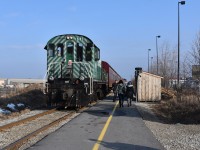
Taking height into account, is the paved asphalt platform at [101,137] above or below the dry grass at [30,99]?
below

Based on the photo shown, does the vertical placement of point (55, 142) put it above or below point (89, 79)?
below

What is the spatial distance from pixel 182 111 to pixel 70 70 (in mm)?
7297

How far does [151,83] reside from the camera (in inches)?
1299

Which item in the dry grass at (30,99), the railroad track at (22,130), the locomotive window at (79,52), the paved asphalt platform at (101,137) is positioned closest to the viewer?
the paved asphalt platform at (101,137)

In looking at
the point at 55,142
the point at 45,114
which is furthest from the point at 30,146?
the point at 45,114

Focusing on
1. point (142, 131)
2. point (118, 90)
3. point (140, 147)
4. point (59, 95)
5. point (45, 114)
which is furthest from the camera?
point (118, 90)

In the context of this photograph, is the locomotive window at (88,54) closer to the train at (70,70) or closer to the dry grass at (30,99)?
the train at (70,70)

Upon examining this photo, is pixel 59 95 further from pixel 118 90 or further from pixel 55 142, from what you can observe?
pixel 55 142

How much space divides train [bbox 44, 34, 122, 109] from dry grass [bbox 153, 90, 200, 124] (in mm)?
4830

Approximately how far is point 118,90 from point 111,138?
1253 centimetres

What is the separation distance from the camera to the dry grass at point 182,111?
814 inches

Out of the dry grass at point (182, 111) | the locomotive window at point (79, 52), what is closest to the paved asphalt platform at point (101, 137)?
the dry grass at point (182, 111)

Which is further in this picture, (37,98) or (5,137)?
(37,98)

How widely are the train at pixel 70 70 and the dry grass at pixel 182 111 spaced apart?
483 centimetres
